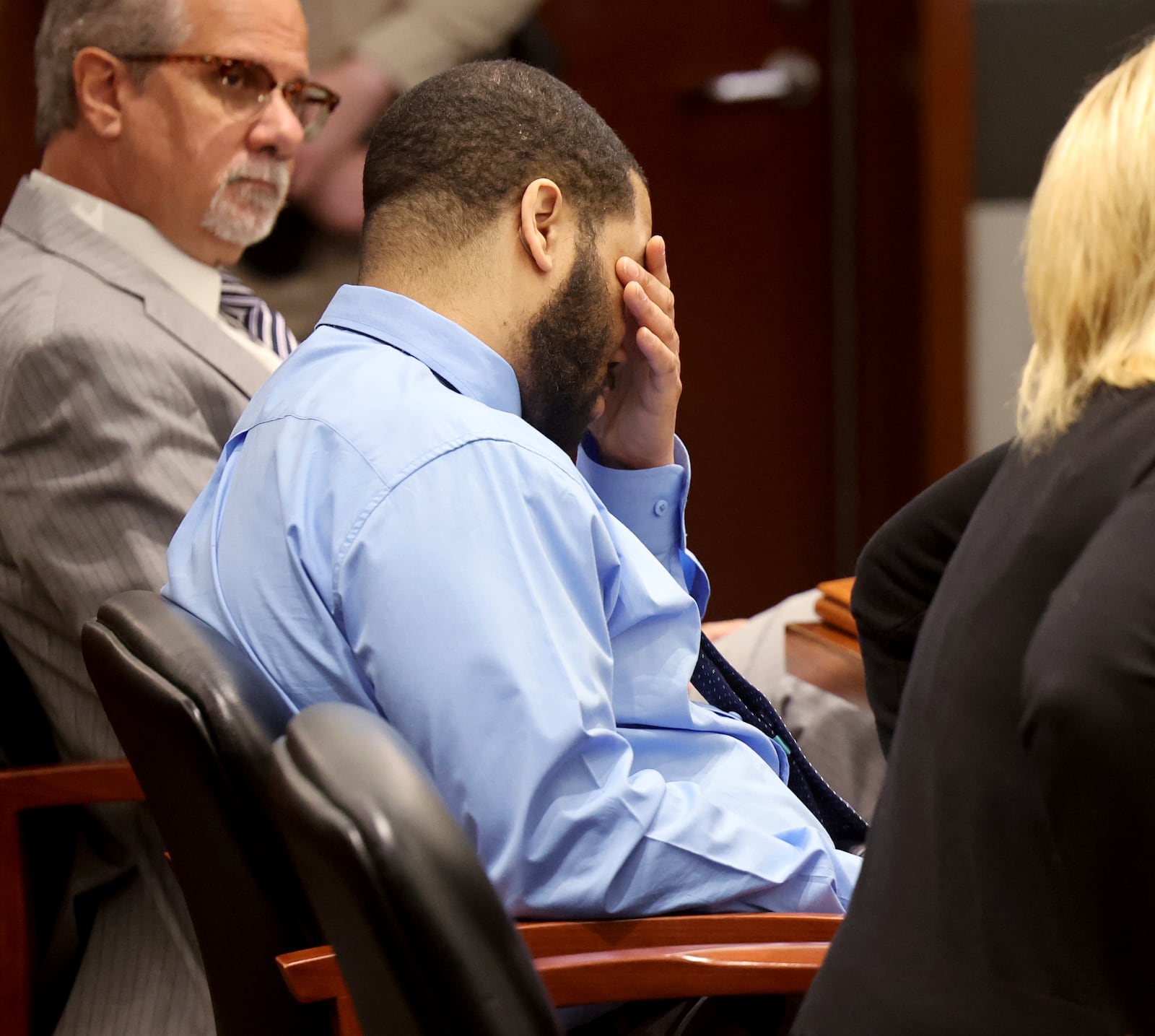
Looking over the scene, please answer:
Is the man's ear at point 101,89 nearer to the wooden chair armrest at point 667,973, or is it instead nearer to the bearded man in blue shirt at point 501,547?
the bearded man in blue shirt at point 501,547

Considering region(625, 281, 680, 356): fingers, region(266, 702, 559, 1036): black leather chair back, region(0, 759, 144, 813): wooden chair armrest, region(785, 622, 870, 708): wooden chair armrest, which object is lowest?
region(785, 622, 870, 708): wooden chair armrest

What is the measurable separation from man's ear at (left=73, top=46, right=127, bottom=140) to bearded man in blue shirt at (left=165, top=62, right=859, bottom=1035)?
0.68 m

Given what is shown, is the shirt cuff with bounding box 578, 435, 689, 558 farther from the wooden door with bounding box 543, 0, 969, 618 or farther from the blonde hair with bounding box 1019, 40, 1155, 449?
the wooden door with bounding box 543, 0, 969, 618

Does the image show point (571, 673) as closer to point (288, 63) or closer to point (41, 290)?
point (41, 290)

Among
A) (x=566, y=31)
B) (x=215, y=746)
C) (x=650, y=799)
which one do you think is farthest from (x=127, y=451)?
(x=566, y=31)

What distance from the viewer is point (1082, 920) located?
2.43 feet

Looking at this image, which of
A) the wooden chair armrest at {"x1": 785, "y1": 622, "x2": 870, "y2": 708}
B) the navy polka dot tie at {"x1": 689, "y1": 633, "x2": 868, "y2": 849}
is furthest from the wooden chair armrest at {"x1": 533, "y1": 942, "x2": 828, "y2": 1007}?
the wooden chair armrest at {"x1": 785, "y1": 622, "x2": 870, "y2": 708}

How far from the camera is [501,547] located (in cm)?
93

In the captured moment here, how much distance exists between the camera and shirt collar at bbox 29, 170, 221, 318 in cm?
173

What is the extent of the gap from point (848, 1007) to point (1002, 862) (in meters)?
0.12

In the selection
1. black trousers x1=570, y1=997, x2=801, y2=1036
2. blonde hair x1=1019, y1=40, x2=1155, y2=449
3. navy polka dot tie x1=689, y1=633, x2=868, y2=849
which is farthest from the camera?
navy polka dot tie x1=689, y1=633, x2=868, y2=849

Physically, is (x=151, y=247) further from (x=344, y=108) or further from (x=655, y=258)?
(x=344, y=108)

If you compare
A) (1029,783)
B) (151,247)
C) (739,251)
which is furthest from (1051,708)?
(739,251)

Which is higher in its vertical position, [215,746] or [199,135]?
[199,135]
